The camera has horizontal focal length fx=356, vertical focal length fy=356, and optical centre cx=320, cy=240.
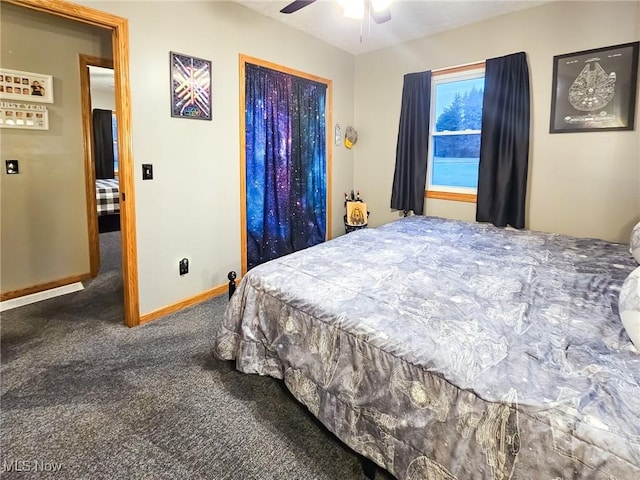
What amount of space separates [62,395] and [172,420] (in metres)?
0.66

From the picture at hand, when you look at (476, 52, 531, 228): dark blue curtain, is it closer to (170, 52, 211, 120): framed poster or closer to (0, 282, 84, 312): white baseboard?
(170, 52, 211, 120): framed poster

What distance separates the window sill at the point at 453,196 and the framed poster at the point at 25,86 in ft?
12.4

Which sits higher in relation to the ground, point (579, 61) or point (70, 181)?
point (579, 61)

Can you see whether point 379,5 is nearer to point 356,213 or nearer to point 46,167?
point 356,213

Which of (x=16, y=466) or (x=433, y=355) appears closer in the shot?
(x=433, y=355)

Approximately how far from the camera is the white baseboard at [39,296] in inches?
117

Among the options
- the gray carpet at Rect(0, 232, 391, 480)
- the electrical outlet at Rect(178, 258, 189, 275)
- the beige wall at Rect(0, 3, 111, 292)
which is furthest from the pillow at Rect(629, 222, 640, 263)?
the beige wall at Rect(0, 3, 111, 292)

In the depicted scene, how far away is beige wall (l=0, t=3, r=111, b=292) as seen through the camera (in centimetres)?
303

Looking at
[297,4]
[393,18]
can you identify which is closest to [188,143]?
[297,4]

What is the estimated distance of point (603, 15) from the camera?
272 cm

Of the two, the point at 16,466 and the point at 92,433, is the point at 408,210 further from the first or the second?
the point at 16,466

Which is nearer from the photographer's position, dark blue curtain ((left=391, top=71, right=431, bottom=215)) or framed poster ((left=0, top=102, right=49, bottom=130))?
framed poster ((left=0, top=102, right=49, bottom=130))

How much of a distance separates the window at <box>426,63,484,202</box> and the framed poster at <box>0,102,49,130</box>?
3737 mm

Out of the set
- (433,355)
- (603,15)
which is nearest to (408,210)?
(603,15)
